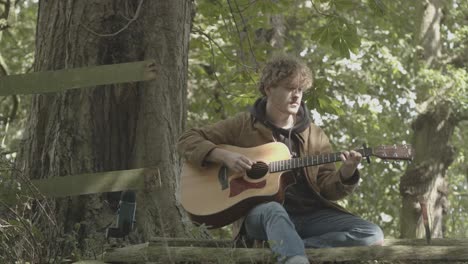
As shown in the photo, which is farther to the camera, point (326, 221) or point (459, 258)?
point (326, 221)

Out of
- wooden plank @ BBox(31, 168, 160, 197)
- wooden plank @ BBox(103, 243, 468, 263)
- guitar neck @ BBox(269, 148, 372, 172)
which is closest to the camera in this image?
wooden plank @ BBox(103, 243, 468, 263)

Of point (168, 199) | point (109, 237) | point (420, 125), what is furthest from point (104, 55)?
point (420, 125)

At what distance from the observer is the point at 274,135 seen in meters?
5.72

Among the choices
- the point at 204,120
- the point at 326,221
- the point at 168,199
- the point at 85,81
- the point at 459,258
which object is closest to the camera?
the point at 459,258

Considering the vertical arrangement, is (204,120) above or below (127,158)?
above

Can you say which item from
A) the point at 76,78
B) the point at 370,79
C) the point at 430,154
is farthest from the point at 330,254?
the point at 370,79

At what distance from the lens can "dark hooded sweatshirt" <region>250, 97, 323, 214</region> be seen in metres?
5.57

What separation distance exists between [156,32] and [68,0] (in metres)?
0.75

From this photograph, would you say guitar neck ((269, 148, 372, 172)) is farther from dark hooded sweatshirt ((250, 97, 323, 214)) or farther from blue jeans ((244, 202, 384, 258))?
blue jeans ((244, 202, 384, 258))

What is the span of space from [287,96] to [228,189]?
2.43 ft

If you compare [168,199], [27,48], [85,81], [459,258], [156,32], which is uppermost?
[27,48]

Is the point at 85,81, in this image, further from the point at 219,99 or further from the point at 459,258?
the point at 219,99

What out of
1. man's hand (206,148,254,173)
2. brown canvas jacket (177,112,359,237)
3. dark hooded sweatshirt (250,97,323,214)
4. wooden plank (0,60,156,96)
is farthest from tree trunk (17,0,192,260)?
dark hooded sweatshirt (250,97,323,214)

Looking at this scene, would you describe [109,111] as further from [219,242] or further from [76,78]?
[219,242]
